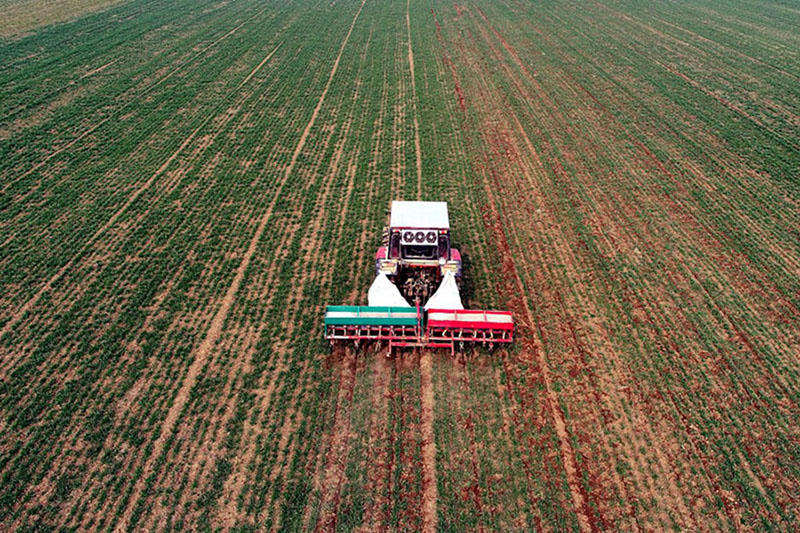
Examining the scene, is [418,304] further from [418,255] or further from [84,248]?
[84,248]

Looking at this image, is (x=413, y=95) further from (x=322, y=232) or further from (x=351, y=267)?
(x=351, y=267)

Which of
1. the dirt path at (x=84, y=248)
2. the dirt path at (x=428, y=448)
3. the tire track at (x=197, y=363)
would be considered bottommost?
the dirt path at (x=428, y=448)

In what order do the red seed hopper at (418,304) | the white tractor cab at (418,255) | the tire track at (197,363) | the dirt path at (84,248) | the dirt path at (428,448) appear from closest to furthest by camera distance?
the dirt path at (428,448) < the tire track at (197,363) < the red seed hopper at (418,304) < the dirt path at (84,248) < the white tractor cab at (418,255)

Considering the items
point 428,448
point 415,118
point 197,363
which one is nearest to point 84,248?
point 197,363

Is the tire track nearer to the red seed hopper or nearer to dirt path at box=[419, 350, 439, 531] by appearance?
the red seed hopper

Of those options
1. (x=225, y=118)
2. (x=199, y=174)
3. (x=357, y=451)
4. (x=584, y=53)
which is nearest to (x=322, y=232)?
(x=199, y=174)

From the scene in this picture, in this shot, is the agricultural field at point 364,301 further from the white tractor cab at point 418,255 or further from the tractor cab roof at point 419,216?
the tractor cab roof at point 419,216

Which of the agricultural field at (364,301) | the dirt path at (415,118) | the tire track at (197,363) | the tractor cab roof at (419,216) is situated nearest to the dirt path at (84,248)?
the agricultural field at (364,301)
